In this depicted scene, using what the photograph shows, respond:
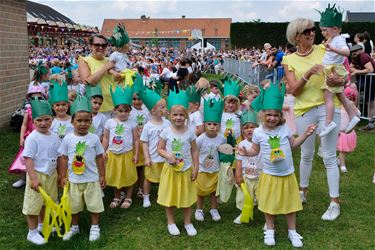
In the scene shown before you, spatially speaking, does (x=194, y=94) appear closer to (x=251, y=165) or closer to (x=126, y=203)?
(x=251, y=165)

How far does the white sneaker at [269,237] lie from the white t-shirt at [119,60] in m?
2.84

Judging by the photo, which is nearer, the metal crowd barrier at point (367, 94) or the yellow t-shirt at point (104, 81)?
the yellow t-shirt at point (104, 81)

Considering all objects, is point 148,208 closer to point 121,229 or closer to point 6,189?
point 121,229

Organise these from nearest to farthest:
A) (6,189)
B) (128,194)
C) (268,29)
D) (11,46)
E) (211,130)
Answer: (211,130) < (128,194) < (6,189) < (11,46) < (268,29)

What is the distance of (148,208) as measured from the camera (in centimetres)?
555

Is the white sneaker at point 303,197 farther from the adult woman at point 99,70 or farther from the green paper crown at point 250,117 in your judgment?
the adult woman at point 99,70

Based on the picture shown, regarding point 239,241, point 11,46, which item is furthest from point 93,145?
point 11,46

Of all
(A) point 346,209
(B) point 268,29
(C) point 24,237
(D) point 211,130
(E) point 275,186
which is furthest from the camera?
(B) point 268,29

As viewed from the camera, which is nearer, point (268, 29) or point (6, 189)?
point (6, 189)

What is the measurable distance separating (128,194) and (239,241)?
→ 177cm

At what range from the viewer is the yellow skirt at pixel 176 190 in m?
4.64

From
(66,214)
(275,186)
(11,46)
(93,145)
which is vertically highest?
(11,46)

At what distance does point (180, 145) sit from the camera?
4672mm

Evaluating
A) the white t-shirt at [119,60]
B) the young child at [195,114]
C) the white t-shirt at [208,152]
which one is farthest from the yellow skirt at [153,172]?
the white t-shirt at [119,60]
